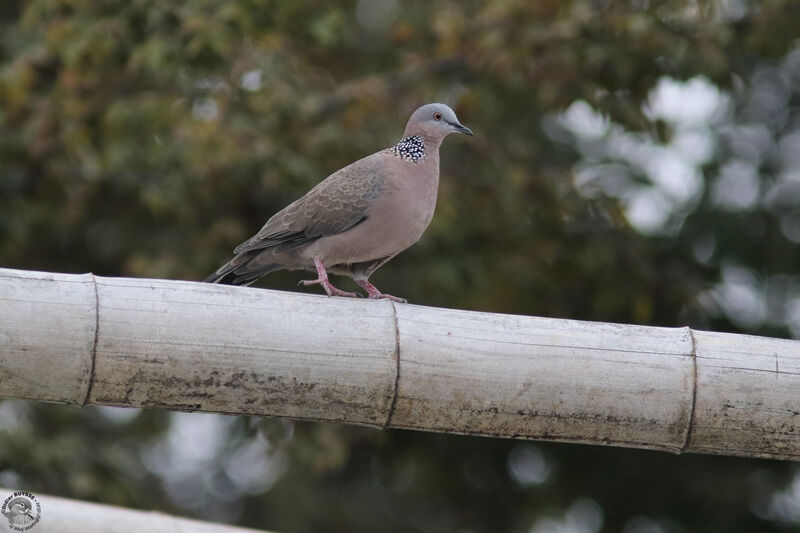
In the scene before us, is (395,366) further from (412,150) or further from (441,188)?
(441,188)

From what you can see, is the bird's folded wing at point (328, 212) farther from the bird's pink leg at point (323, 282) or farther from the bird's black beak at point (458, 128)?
the bird's black beak at point (458, 128)

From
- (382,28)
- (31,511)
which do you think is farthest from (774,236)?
(31,511)

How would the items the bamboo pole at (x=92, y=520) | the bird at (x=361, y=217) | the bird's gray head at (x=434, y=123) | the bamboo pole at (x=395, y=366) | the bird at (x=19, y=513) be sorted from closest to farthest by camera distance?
the bamboo pole at (x=395, y=366)
the bird at (x=19, y=513)
the bamboo pole at (x=92, y=520)
the bird at (x=361, y=217)
the bird's gray head at (x=434, y=123)

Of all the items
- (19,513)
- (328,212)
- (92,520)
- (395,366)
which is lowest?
(92,520)

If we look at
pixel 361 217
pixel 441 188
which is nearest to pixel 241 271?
pixel 361 217

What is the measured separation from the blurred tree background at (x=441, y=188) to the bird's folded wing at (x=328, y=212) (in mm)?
1618

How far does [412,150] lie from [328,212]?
484mm

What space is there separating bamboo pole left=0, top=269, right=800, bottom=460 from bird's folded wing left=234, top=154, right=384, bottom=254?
4.06ft

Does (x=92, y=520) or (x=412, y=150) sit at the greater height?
(x=412, y=150)

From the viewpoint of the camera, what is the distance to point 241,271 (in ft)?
16.6

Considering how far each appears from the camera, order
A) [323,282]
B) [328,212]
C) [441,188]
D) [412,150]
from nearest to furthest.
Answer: [323,282]
[328,212]
[412,150]
[441,188]

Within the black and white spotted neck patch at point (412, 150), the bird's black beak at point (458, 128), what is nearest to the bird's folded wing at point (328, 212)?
the black and white spotted neck patch at point (412, 150)

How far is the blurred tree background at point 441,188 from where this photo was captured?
672 centimetres

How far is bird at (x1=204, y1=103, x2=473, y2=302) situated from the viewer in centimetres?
475
